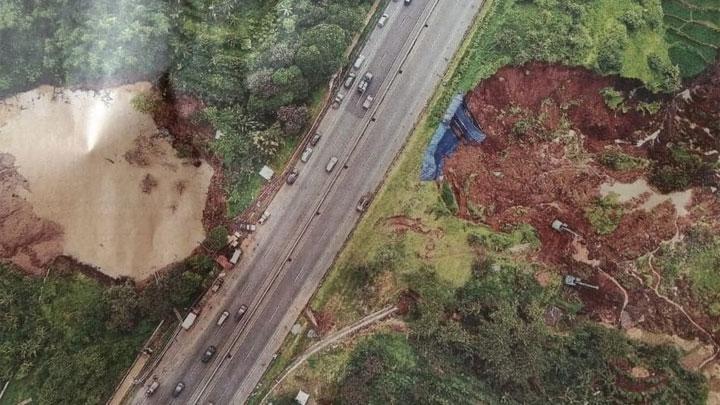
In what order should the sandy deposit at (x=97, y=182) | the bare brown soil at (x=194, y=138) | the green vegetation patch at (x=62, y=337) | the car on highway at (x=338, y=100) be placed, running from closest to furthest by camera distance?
the green vegetation patch at (x=62, y=337), the sandy deposit at (x=97, y=182), the bare brown soil at (x=194, y=138), the car on highway at (x=338, y=100)

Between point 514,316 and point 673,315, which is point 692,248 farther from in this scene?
point 514,316

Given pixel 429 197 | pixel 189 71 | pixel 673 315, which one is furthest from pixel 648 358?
pixel 189 71

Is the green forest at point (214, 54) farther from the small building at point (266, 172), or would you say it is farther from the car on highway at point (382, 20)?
the car on highway at point (382, 20)

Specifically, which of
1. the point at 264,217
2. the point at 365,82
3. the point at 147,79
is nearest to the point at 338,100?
the point at 365,82

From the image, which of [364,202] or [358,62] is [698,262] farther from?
[358,62]

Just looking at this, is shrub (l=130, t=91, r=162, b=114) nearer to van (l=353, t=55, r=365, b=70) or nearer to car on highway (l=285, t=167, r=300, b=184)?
car on highway (l=285, t=167, r=300, b=184)

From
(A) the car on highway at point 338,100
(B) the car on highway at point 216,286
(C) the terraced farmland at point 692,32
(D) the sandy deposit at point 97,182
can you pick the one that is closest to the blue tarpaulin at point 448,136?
(A) the car on highway at point 338,100
